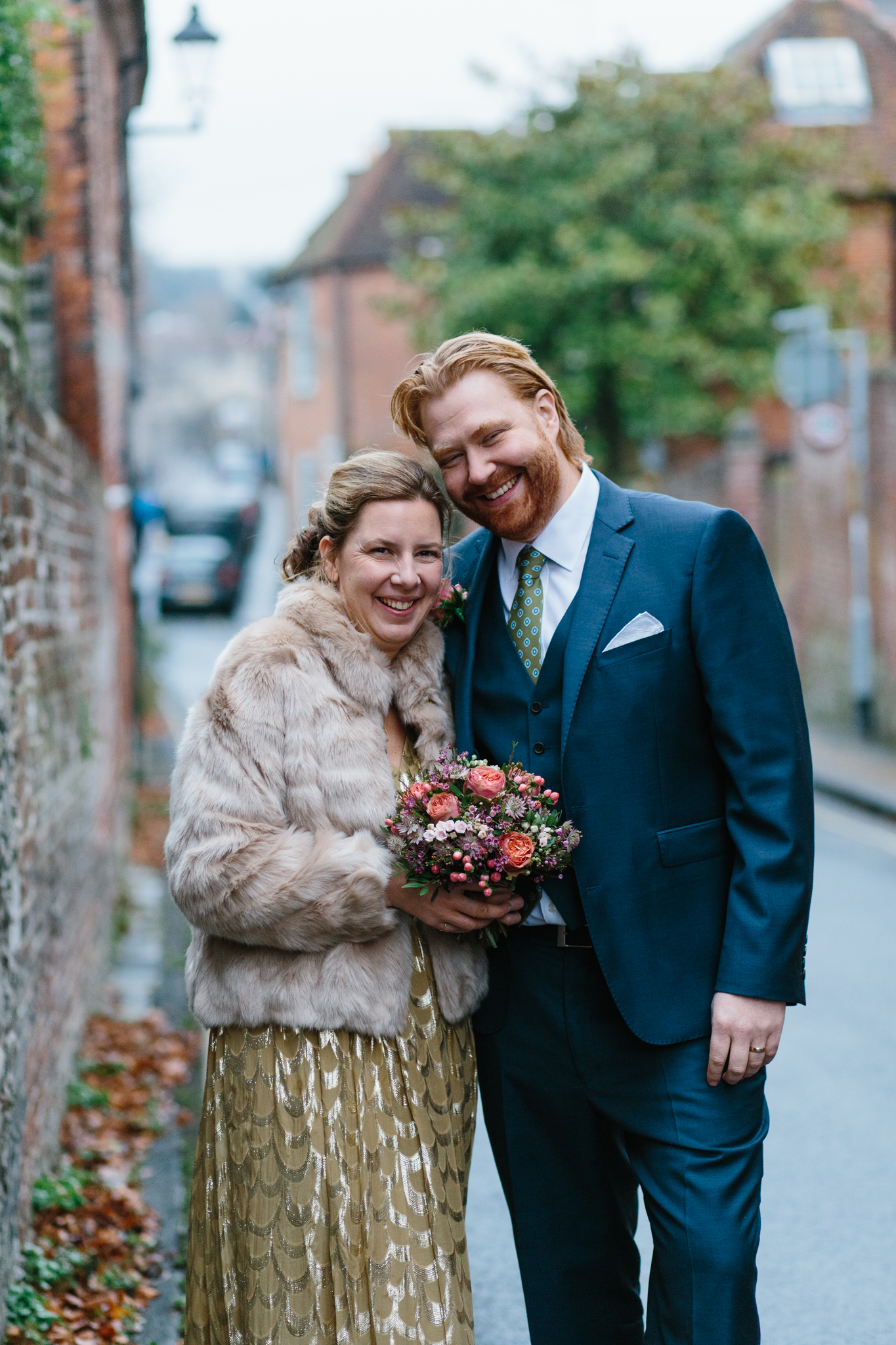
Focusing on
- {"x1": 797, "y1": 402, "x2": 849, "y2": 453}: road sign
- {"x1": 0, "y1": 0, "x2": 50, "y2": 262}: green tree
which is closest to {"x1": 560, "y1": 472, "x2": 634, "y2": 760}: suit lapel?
{"x1": 0, "y1": 0, "x2": 50, "y2": 262}: green tree

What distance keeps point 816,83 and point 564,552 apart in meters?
23.6

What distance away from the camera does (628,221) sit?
18.6 meters

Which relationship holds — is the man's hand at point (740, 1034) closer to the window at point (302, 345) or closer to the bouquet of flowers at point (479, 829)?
the bouquet of flowers at point (479, 829)

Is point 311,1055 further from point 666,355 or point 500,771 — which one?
point 666,355

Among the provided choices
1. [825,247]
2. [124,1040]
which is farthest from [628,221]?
[124,1040]

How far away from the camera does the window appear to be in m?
34.8

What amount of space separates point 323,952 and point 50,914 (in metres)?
2.44

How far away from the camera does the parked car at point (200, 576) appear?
29.1 m

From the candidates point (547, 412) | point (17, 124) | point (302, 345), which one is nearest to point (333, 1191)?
point (547, 412)

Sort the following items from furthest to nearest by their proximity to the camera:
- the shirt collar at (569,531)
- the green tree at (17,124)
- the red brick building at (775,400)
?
the red brick building at (775,400) → the green tree at (17,124) → the shirt collar at (569,531)

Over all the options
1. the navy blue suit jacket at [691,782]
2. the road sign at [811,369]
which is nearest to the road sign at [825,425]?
the road sign at [811,369]

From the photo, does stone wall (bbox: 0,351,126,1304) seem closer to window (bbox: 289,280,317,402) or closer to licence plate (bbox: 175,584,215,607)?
licence plate (bbox: 175,584,215,607)

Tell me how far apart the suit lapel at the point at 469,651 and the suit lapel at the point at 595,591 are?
24 centimetres

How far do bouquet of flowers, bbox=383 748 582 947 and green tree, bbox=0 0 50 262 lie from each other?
131 inches
